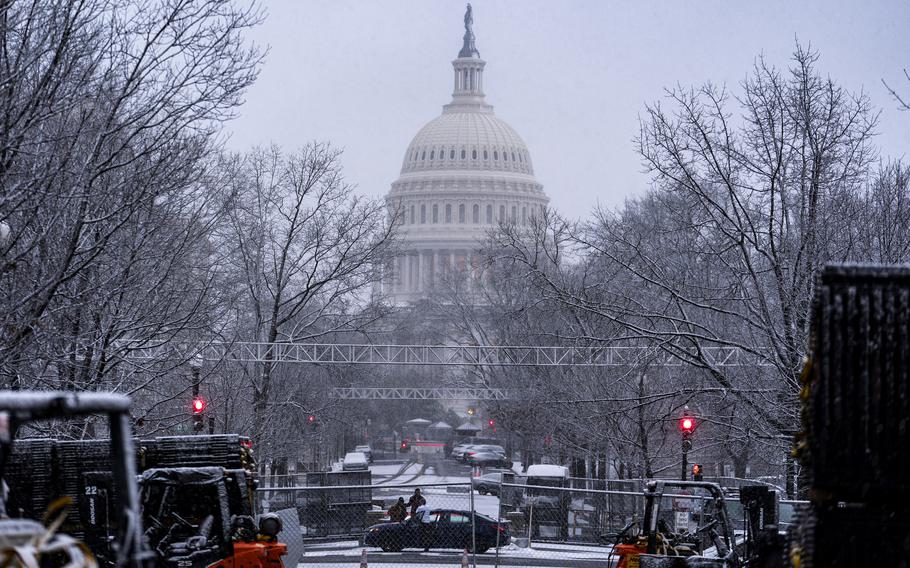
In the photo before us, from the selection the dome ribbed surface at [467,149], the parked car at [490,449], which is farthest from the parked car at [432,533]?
the dome ribbed surface at [467,149]

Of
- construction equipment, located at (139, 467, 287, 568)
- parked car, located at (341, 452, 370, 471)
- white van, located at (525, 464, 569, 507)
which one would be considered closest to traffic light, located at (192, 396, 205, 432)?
white van, located at (525, 464, 569, 507)

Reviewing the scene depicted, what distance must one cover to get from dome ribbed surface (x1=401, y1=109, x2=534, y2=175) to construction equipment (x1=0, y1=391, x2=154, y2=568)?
587 ft

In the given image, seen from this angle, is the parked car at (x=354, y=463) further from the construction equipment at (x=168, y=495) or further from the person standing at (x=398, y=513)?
the construction equipment at (x=168, y=495)

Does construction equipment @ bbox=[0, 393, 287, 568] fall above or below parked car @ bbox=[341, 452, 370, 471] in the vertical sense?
above

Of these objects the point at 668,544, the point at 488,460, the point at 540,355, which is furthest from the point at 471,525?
the point at 488,460

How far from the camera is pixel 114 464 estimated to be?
528cm

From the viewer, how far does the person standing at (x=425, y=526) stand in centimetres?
2600

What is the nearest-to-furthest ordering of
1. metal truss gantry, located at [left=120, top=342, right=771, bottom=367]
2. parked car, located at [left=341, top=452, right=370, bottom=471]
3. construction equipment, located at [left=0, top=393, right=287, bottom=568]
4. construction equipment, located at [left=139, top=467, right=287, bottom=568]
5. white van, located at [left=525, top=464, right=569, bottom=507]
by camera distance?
construction equipment, located at [left=139, top=467, right=287, bottom=568] → construction equipment, located at [left=0, top=393, right=287, bottom=568] → metal truss gantry, located at [left=120, top=342, right=771, bottom=367] → white van, located at [left=525, top=464, right=569, bottom=507] → parked car, located at [left=341, top=452, right=370, bottom=471]

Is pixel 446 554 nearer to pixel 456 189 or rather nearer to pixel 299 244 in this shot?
pixel 299 244

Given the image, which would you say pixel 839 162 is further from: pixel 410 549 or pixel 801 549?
pixel 801 549

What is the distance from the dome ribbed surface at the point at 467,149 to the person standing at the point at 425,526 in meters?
158

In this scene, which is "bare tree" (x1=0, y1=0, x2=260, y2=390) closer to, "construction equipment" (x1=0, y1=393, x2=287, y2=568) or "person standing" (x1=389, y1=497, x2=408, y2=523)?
"construction equipment" (x1=0, y1=393, x2=287, y2=568)

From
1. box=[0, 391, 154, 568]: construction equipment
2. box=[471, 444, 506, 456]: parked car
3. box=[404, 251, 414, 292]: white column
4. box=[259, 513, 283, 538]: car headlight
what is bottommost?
box=[471, 444, 506, 456]: parked car

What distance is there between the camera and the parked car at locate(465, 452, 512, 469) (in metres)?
67.1
